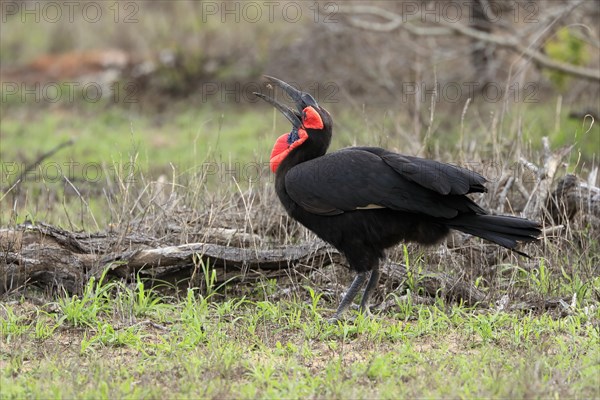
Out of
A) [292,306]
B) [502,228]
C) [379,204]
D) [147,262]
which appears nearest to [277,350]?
[292,306]

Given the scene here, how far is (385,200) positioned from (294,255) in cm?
84

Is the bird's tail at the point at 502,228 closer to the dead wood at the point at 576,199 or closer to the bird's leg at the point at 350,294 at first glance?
the bird's leg at the point at 350,294

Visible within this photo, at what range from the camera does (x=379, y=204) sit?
4.78 m

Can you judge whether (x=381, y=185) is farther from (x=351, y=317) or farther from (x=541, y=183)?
(x=541, y=183)

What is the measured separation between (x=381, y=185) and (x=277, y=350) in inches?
42.1

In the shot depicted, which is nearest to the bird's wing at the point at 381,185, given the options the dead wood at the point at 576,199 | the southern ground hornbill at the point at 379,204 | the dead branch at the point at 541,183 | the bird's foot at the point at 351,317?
the southern ground hornbill at the point at 379,204

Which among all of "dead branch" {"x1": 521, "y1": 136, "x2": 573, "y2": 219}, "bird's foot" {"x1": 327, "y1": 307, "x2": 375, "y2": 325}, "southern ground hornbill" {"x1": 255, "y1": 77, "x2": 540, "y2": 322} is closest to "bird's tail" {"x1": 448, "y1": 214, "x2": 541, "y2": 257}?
"southern ground hornbill" {"x1": 255, "y1": 77, "x2": 540, "y2": 322}

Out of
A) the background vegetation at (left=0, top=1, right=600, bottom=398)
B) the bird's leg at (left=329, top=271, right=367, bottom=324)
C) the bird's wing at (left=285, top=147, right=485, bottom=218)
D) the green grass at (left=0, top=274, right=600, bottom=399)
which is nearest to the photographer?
the green grass at (left=0, top=274, right=600, bottom=399)

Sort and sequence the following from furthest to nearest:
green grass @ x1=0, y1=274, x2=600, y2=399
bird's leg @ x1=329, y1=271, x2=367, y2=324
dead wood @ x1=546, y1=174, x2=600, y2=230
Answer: dead wood @ x1=546, y1=174, x2=600, y2=230 < bird's leg @ x1=329, y1=271, x2=367, y2=324 < green grass @ x1=0, y1=274, x2=600, y2=399

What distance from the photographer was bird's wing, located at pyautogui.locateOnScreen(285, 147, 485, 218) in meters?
4.70

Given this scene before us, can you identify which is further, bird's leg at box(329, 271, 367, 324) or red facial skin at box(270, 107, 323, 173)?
red facial skin at box(270, 107, 323, 173)

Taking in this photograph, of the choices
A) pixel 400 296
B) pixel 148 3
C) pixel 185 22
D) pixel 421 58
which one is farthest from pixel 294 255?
pixel 148 3

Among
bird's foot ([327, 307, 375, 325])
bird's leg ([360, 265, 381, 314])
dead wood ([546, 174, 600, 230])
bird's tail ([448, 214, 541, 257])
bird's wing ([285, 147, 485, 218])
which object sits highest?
bird's wing ([285, 147, 485, 218])

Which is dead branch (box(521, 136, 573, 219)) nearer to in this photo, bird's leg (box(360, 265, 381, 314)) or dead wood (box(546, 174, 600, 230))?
dead wood (box(546, 174, 600, 230))
